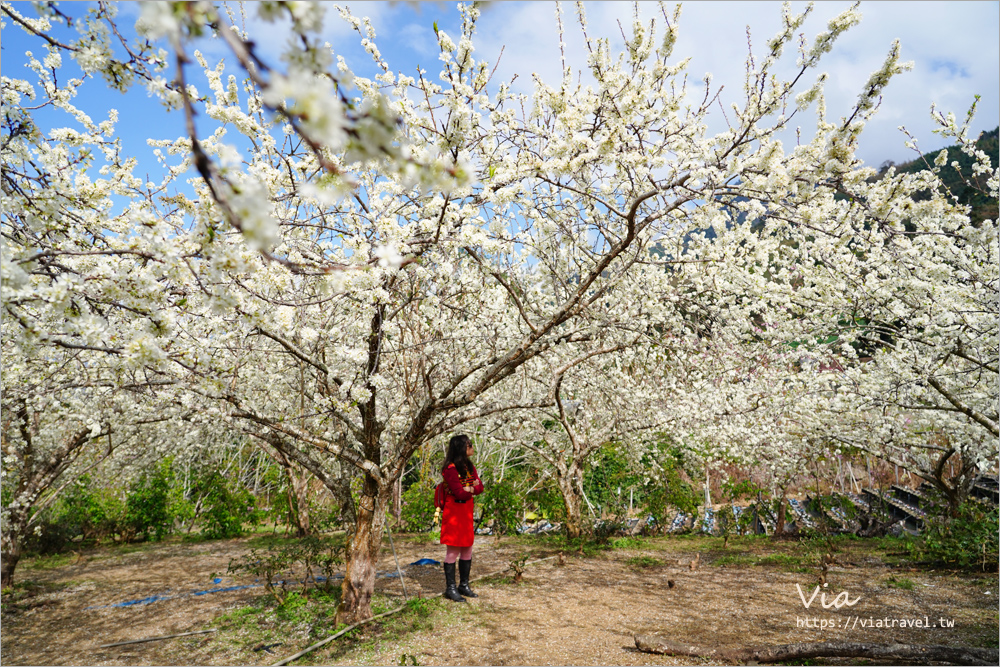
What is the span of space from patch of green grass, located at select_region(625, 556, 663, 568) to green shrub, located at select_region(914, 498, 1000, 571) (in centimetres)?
301

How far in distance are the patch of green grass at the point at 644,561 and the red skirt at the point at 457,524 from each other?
2.96 metres

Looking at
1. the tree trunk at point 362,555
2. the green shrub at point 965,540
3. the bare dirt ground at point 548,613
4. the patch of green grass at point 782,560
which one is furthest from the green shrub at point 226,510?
the green shrub at point 965,540

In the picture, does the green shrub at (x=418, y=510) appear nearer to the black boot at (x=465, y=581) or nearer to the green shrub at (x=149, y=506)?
the black boot at (x=465, y=581)

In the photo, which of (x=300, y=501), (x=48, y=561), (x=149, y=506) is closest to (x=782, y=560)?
(x=300, y=501)

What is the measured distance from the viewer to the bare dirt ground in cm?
386

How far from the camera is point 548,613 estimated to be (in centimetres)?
466

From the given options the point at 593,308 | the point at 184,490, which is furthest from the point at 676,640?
the point at 184,490

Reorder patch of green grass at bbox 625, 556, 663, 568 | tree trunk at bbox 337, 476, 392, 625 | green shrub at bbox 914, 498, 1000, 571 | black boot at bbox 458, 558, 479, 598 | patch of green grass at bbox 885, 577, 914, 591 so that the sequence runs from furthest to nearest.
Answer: patch of green grass at bbox 625, 556, 663, 568
green shrub at bbox 914, 498, 1000, 571
patch of green grass at bbox 885, 577, 914, 591
black boot at bbox 458, 558, 479, 598
tree trunk at bbox 337, 476, 392, 625

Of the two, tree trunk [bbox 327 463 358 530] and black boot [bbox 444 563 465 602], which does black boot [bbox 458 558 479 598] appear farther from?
tree trunk [bbox 327 463 358 530]

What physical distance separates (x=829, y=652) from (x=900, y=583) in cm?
290

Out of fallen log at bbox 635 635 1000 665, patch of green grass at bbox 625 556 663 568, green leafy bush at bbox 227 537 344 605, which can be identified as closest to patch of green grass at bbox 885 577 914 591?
fallen log at bbox 635 635 1000 665

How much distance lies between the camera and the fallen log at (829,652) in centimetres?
307

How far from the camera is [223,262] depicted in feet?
5.33

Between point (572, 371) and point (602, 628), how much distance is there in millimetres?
3046
